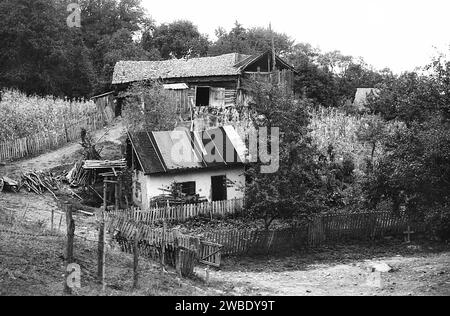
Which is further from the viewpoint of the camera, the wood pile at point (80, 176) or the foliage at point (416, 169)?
the wood pile at point (80, 176)

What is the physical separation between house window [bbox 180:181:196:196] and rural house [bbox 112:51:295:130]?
12166mm

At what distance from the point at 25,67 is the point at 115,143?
696 inches

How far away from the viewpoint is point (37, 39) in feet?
152

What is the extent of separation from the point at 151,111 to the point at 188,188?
27.2 feet

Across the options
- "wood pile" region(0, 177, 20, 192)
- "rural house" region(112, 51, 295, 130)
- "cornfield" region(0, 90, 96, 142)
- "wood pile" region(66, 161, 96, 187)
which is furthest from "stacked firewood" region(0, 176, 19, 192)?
"rural house" region(112, 51, 295, 130)

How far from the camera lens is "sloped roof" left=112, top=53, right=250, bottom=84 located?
1577 inches

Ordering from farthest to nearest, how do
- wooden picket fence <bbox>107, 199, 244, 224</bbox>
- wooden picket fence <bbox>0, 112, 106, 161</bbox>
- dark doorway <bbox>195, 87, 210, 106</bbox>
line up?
1. dark doorway <bbox>195, 87, 210, 106</bbox>
2. wooden picket fence <bbox>0, 112, 106, 161</bbox>
3. wooden picket fence <bbox>107, 199, 244, 224</bbox>

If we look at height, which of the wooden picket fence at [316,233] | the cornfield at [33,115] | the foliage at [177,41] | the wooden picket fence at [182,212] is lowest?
the wooden picket fence at [316,233]

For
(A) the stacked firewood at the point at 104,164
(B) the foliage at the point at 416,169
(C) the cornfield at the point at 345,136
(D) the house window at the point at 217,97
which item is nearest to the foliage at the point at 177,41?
(D) the house window at the point at 217,97

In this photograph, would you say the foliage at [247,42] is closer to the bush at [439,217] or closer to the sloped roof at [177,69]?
the sloped roof at [177,69]

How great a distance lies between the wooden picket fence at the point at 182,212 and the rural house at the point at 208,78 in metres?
13.4

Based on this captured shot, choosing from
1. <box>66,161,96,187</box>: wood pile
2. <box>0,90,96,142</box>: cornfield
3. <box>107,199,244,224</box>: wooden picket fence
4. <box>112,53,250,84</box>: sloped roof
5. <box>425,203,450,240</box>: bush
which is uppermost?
<box>112,53,250,84</box>: sloped roof

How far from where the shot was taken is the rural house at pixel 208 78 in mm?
38531

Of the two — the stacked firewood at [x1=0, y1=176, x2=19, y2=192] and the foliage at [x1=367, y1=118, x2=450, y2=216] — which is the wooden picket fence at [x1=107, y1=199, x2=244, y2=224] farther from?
the stacked firewood at [x1=0, y1=176, x2=19, y2=192]
